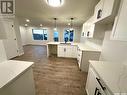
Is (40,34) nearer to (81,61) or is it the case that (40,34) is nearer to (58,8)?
(58,8)

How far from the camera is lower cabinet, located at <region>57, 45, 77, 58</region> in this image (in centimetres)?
411

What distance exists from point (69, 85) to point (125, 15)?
1.97 metres

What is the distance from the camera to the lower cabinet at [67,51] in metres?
4.11

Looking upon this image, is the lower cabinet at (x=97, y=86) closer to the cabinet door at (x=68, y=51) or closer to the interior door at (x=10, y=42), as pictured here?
the cabinet door at (x=68, y=51)

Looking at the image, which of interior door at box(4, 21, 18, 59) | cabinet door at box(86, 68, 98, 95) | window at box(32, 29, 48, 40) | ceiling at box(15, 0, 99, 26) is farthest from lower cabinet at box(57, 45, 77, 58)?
window at box(32, 29, 48, 40)

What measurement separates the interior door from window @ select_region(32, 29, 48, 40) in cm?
444

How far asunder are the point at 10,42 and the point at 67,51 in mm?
3081

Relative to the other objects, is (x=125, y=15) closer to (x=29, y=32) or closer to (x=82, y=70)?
(x=82, y=70)

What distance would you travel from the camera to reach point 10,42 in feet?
12.9

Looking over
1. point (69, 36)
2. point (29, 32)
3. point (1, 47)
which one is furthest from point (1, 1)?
point (29, 32)

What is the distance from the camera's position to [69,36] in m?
7.89

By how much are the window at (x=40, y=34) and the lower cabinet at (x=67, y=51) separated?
473cm

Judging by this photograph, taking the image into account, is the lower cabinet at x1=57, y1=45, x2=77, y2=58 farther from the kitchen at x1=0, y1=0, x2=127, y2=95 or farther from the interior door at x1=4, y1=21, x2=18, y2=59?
the interior door at x1=4, y1=21, x2=18, y2=59

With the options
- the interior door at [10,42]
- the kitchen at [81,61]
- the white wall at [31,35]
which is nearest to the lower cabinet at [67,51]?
the kitchen at [81,61]
